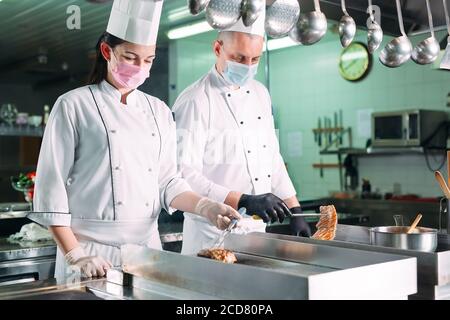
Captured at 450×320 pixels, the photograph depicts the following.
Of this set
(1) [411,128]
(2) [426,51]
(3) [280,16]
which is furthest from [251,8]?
(1) [411,128]

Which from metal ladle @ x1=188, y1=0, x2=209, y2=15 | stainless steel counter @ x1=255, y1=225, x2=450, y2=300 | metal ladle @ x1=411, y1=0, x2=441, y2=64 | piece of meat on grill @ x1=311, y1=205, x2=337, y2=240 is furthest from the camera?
metal ladle @ x1=411, y1=0, x2=441, y2=64

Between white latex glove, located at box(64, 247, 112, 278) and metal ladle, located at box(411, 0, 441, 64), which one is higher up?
metal ladle, located at box(411, 0, 441, 64)

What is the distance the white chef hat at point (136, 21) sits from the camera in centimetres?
209

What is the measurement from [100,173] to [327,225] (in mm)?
831

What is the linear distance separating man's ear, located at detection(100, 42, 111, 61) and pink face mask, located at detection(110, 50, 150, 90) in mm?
32

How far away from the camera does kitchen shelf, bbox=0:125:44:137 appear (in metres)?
5.16

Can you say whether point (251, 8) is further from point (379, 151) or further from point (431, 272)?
point (379, 151)

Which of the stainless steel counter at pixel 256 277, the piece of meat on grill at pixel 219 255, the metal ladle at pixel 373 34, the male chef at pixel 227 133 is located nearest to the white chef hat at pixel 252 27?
the male chef at pixel 227 133

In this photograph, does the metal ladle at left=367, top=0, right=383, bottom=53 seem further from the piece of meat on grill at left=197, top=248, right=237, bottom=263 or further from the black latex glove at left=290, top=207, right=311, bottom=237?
the piece of meat on grill at left=197, top=248, right=237, bottom=263

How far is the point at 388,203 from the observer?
17.6 feet

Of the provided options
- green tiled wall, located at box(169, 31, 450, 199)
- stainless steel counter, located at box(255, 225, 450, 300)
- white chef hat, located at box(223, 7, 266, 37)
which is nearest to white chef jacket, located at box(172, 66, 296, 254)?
white chef hat, located at box(223, 7, 266, 37)

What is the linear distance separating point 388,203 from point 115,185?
12.5 feet

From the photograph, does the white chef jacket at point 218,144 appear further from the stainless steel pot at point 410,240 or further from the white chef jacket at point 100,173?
the stainless steel pot at point 410,240
